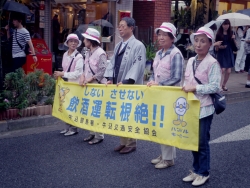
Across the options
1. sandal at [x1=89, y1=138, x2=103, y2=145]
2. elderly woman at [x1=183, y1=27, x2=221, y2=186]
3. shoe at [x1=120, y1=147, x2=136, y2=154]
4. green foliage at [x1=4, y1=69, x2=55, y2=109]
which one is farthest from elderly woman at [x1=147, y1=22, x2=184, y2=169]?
green foliage at [x1=4, y1=69, x2=55, y2=109]

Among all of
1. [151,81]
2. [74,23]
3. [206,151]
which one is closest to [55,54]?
[74,23]

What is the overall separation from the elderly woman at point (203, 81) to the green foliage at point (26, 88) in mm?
3645

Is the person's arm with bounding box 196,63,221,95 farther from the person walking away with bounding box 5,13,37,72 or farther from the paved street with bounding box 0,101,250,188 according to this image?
the person walking away with bounding box 5,13,37,72

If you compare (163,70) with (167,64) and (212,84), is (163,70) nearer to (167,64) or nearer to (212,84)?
(167,64)

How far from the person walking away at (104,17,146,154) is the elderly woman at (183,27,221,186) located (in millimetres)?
1077

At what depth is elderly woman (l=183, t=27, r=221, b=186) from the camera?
4074 millimetres

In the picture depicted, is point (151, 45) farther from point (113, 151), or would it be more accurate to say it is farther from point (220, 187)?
point (220, 187)

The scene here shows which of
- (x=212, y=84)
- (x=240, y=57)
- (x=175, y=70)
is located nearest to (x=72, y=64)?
(x=175, y=70)

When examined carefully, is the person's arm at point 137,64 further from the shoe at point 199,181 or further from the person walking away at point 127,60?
the shoe at point 199,181

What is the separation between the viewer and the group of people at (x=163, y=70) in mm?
4156

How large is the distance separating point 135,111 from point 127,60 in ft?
2.75

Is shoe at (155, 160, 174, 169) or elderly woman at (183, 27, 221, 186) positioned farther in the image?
shoe at (155, 160, 174, 169)

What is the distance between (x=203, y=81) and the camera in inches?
165

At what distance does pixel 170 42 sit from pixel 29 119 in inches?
130
